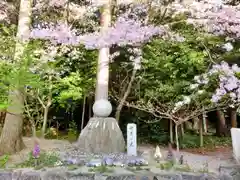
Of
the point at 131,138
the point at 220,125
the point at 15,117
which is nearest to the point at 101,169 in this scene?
the point at 131,138

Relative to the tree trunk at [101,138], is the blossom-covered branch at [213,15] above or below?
above

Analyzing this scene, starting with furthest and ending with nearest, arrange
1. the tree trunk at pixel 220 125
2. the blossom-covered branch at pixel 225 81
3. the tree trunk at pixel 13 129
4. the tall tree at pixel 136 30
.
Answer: the tree trunk at pixel 220 125 → the tall tree at pixel 136 30 → the blossom-covered branch at pixel 225 81 → the tree trunk at pixel 13 129

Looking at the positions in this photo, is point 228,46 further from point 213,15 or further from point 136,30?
point 136,30

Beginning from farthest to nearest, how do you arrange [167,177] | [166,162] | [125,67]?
[125,67] < [166,162] < [167,177]

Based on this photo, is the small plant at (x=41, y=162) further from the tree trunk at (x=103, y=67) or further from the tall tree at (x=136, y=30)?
the tree trunk at (x=103, y=67)

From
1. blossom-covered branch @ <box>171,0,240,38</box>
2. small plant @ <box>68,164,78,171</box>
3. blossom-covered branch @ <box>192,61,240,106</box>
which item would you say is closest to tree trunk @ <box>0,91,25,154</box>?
small plant @ <box>68,164,78,171</box>

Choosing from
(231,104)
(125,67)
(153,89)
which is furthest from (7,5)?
(231,104)

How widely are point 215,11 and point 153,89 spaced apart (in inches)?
104

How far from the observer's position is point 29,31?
21.6 ft

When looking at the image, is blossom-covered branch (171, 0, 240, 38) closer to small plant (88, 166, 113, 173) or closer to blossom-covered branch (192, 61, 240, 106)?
blossom-covered branch (192, 61, 240, 106)

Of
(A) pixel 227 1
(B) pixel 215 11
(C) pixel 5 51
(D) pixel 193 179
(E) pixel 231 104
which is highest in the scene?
(A) pixel 227 1

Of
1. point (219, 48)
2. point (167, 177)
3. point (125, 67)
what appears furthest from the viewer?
point (125, 67)

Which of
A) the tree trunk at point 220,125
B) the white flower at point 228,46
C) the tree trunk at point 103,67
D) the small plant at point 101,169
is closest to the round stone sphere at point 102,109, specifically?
the tree trunk at point 103,67

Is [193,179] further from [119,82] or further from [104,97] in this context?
[119,82]
